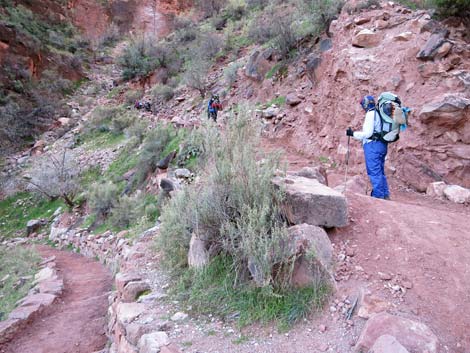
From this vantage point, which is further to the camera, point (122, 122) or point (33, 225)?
point (122, 122)

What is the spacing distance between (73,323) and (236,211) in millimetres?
4135

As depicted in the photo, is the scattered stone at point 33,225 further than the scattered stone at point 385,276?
Yes

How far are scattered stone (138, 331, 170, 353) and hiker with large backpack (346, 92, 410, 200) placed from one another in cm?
382

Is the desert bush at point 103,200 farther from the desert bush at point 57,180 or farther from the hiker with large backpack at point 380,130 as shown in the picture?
the hiker with large backpack at point 380,130

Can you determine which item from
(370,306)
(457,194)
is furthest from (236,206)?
(457,194)

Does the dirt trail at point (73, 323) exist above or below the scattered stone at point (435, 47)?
below

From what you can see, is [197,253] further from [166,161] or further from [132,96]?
[132,96]

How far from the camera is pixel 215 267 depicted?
3.63m

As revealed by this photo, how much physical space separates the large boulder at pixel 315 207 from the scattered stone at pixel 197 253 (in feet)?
2.97

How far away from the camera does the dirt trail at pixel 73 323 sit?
5.47 m

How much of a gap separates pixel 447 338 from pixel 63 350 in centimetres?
500

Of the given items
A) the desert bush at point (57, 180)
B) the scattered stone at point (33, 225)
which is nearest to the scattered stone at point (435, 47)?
the desert bush at point (57, 180)

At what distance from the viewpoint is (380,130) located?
543 centimetres

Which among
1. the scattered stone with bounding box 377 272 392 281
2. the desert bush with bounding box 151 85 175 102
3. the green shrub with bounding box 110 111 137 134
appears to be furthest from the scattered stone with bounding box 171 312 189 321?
the desert bush with bounding box 151 85 175 102
